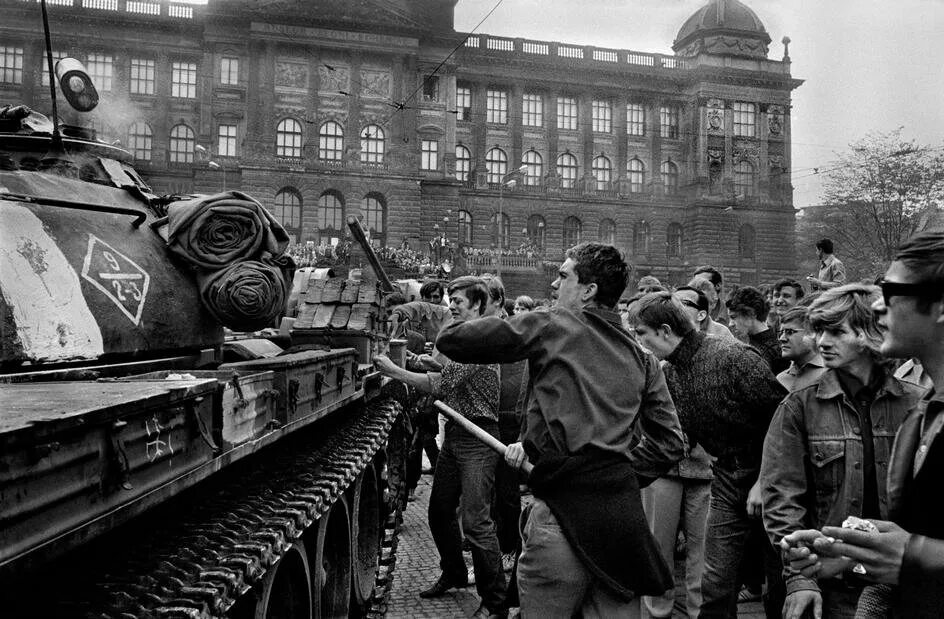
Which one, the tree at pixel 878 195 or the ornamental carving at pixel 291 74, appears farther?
the ornamental carving at pixel 291 74

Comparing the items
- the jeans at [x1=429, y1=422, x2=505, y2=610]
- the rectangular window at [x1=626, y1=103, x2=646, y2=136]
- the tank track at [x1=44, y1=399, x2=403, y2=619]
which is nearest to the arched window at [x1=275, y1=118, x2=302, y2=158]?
the rectangular window at [x1=626, y1=103, x2=646, y2=136]

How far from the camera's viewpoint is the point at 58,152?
445 cm

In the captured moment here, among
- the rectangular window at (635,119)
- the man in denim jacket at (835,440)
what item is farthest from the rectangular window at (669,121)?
the man in denim jacket at (835,440)

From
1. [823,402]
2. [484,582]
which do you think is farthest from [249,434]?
[484,582]

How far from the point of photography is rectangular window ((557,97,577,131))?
173ft

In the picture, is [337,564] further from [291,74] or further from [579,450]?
[291,74]

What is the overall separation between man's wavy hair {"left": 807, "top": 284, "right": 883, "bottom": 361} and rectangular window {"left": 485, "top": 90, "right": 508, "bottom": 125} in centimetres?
4930

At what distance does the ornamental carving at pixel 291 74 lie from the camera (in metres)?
44.9

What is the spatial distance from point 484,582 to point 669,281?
46.8 m

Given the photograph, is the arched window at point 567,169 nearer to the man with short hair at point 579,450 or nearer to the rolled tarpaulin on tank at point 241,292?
the rolled tarpaulin on tank at point 241,292

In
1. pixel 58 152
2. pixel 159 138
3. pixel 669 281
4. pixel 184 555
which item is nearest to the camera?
pixel 184 555

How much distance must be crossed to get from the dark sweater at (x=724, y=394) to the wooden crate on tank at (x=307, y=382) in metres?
1.84

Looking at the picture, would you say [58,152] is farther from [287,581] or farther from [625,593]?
[625,593]

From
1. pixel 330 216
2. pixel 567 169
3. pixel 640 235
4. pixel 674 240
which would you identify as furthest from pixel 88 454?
pixel 674 240
